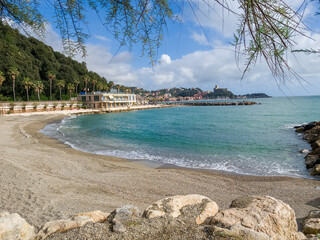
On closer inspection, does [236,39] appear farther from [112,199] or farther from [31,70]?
[31,70]

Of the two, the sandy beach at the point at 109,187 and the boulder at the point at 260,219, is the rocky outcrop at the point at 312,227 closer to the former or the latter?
the boulder at the point at 260,219

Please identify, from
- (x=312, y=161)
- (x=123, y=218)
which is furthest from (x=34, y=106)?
(x=123, y=218)

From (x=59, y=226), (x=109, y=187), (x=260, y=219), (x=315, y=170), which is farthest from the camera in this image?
(x=315, y=170)

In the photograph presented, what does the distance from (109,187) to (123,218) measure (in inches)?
232

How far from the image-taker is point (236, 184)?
9297 mm

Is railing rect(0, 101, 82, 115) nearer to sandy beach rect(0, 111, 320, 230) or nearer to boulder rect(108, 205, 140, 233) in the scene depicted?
sandy beach rect(0, 111, 320, 230)

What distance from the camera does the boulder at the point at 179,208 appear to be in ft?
10.2

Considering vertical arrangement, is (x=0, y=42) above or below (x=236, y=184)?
above

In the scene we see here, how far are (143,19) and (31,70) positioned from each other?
253 feet

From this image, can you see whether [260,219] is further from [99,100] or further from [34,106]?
[99,100]

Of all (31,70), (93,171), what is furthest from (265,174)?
(31,70)

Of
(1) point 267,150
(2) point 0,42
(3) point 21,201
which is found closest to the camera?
(2) point 0,42

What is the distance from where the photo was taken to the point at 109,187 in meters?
8.47

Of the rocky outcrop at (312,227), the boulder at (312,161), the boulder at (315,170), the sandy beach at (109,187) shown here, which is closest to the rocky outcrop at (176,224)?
the rocky outcrop at (312,227)
